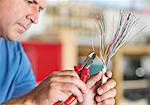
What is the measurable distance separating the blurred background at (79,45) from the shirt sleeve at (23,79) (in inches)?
25.0

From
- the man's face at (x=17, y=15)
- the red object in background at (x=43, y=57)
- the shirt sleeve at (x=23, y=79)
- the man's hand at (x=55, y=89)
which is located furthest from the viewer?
the red object in background at (x=43, y=57)

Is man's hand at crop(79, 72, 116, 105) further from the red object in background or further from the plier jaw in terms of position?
the red object in background

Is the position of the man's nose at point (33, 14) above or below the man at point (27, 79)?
above

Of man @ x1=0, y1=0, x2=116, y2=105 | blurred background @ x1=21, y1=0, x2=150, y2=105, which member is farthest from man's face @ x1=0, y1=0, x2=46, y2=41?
blurred background @ x1=21, y1=0, x2=150, y2=105

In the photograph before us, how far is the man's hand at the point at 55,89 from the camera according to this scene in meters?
0.66

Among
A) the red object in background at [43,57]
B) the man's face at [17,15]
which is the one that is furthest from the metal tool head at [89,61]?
the red object in background at [43,57]

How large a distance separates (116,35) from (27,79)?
397 millimetres

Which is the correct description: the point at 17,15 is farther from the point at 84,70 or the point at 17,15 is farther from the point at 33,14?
the point at 84,70

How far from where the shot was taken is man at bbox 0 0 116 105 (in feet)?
2.19

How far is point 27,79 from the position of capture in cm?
105

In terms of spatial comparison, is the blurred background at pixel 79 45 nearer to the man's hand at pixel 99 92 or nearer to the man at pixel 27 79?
the man at pixel 27 79

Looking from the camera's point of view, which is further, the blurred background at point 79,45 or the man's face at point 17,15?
the blurred background at point 79,45

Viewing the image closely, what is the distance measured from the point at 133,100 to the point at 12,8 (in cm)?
144

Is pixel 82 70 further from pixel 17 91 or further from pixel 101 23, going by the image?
pixel 17 91
